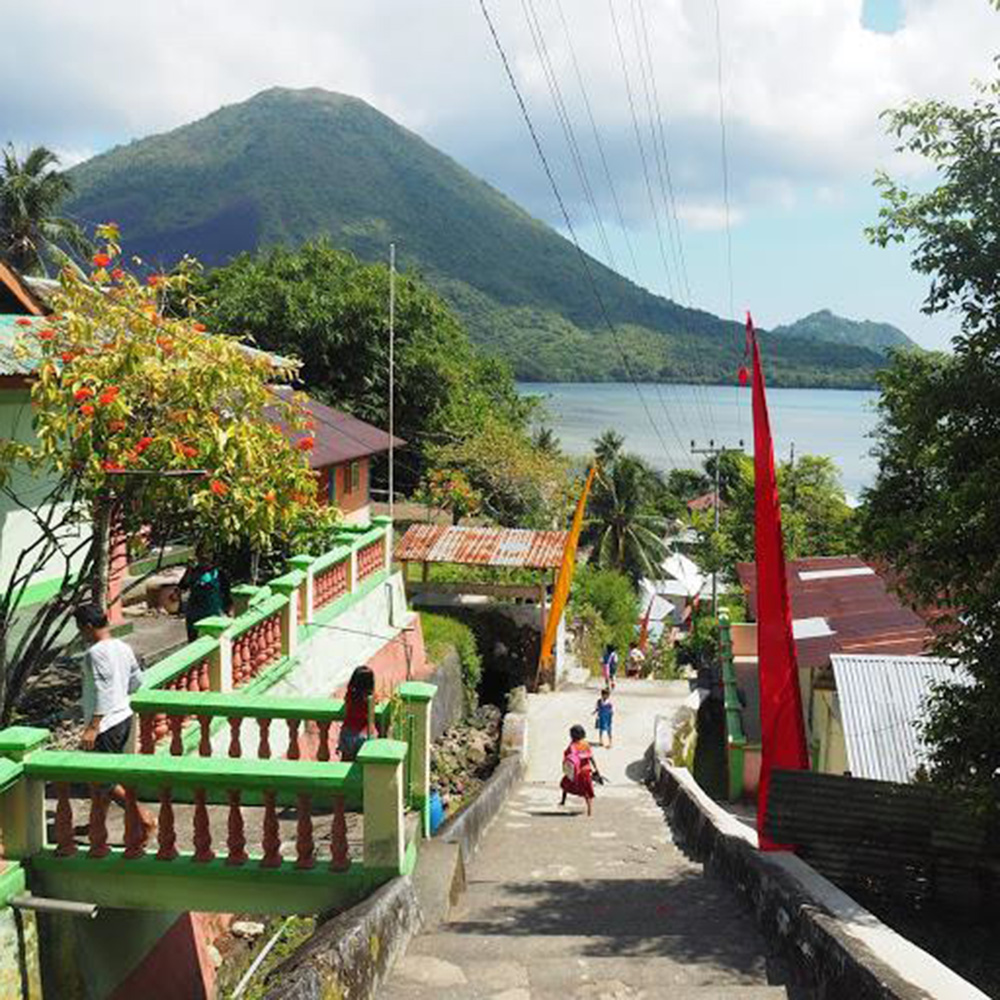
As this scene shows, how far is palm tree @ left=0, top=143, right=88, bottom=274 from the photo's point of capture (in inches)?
1430

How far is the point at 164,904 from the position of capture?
6.08 m

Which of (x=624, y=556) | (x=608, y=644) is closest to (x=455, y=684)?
(x=608, y=644)

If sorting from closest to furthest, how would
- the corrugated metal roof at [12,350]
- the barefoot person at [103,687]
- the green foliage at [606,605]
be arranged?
the barefoot person at [103,687] < the corrugated metal roof at [12,350] < the green foliage at [606,605]

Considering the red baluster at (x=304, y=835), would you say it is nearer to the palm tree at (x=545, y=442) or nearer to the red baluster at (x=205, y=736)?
the red baluster at (x=205, y=736)

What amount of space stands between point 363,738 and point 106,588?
3.17m

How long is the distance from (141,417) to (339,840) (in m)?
4.12

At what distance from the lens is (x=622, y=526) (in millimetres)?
41125

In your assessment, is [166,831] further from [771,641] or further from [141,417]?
[771,641]

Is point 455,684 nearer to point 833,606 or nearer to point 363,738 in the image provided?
point 833,606

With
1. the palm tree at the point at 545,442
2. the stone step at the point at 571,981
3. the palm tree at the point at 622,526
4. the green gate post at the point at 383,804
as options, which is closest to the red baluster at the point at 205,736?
the green gate post at the point at 383,804

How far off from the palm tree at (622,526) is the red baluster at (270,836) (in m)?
34.3

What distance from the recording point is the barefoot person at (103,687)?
21.0ft

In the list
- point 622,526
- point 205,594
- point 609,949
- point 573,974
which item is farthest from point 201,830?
point 622,526

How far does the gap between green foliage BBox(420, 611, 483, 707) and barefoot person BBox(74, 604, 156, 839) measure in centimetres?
1188
